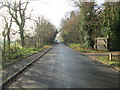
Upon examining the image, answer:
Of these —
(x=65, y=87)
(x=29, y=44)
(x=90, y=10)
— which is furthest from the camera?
(x=29, y=44)

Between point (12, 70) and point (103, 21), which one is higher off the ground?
point (103, 21)

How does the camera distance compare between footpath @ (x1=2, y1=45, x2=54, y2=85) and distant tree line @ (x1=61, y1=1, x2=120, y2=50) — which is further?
distant tree line @ (x1=61, y1=1, x2=120, y2=50)

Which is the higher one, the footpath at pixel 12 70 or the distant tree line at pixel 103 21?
the distant tree line at pixel 103 21

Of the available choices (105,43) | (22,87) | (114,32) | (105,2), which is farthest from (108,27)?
(22,87)

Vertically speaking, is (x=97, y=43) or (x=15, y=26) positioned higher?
(x=15, y=26)

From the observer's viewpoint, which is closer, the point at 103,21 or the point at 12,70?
the point at 12,70

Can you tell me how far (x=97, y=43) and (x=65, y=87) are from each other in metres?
24.5

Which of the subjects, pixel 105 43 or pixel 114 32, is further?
pixel 105 43

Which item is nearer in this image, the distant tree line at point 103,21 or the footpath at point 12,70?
the footpath at point 12,70

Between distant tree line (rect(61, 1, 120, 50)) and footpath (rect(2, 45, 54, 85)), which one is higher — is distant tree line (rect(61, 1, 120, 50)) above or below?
above

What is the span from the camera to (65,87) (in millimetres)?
6027

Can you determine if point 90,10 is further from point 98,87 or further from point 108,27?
point 98,87

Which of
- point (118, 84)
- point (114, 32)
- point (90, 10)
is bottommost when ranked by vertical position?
point (118, 84)

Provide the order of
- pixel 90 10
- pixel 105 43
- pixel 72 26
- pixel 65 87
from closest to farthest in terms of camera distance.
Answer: pixel 65 87 → pixel 105 43 → pixel 90 10 → pixel 72 26
